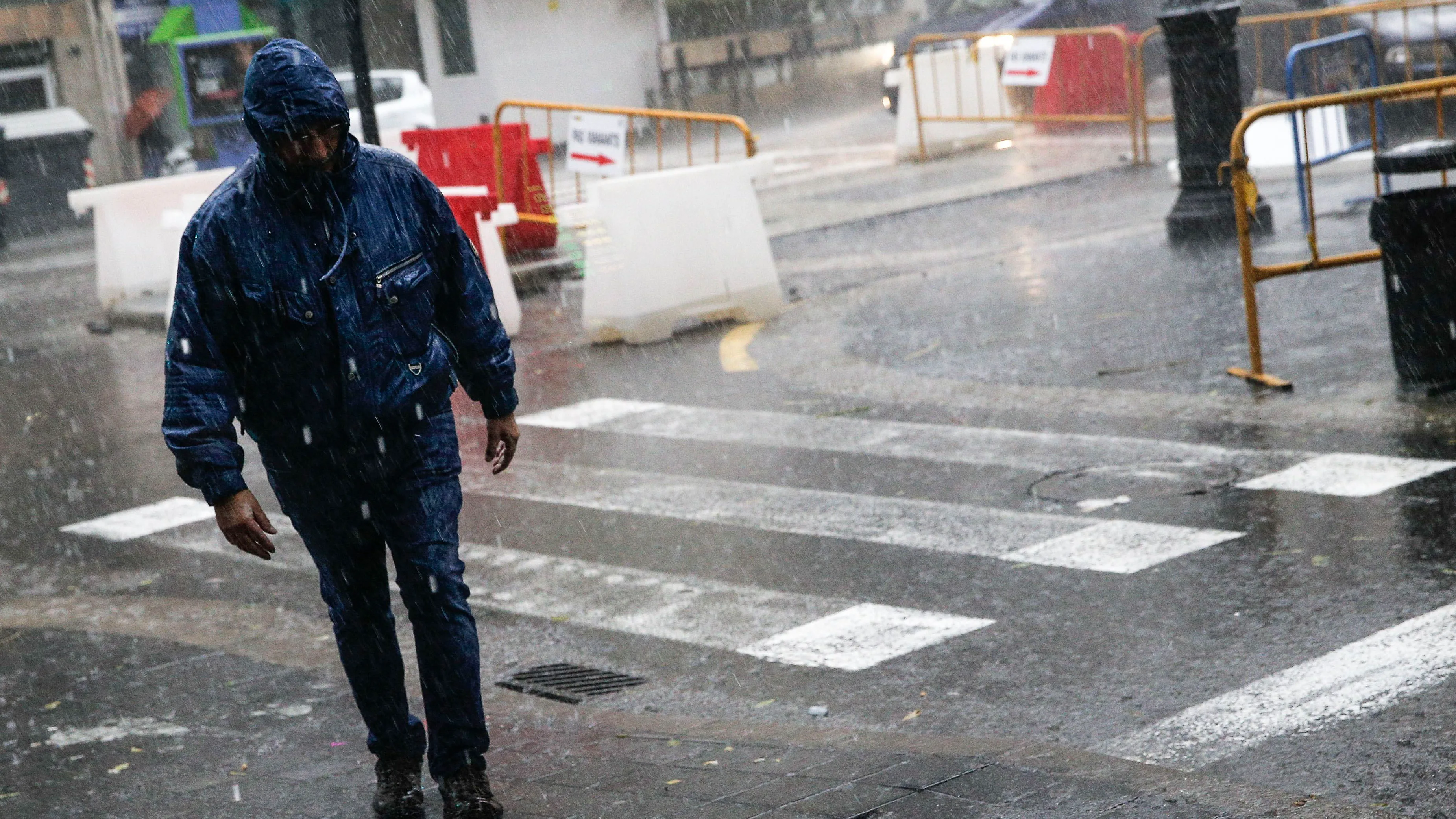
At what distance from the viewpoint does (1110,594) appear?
615 cm

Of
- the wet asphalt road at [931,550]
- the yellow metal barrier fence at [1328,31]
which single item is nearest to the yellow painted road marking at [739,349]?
the wet asphalt road at [931,550]

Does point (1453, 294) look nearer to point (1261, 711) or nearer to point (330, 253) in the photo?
point (1261, 711)

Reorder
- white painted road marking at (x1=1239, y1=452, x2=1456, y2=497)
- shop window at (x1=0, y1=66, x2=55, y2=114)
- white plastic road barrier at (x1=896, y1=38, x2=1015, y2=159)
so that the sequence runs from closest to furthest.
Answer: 1. white painted road marking at (x1=1239, y1=452, x2=1456, y2=497)
2. white plastic road barrier at (x1=896, y1=38, x2=1015, y2=159)
3. shop window at (x1=0, y1=66, x2=55, y2=114)

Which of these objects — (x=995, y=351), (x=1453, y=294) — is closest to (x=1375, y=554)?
(x=1453, y=294)

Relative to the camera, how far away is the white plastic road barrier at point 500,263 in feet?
43.0

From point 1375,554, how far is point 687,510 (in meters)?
2.83

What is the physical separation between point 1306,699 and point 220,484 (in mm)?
2853

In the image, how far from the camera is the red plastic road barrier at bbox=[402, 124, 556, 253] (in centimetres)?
1688

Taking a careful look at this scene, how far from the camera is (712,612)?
21.1 ft

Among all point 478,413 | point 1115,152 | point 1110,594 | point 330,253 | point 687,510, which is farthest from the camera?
point 1115,152

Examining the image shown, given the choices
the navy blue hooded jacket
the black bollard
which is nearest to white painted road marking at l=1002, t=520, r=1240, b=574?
the navy blue hooded jacket

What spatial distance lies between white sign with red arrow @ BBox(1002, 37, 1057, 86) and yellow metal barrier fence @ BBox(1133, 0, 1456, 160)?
1156mm

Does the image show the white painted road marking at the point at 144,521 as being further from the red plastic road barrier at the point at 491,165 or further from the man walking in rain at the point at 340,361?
the red plastic road barrier at the point at 491,165

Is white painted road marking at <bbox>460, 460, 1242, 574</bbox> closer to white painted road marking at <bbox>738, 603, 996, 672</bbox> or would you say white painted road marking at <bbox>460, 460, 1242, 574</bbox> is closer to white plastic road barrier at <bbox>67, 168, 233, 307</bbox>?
white painted road marking at <bbox>738, 603, 996, 672</bbox>
